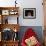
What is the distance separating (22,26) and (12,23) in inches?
15.9

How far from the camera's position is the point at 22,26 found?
6004mm

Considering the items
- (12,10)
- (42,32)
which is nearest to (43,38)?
(42,32)

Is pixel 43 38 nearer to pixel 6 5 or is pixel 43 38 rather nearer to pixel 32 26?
pixel 32 26

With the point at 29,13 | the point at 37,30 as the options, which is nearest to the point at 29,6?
the point at 29,13

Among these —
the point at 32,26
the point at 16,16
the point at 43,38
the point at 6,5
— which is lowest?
the point at 43,38

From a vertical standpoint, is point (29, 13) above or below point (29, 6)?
below

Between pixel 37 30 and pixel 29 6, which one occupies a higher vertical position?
pixel 29 6

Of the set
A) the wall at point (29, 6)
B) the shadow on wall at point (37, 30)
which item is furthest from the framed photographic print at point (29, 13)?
the shadow on wall at point (37, 30)

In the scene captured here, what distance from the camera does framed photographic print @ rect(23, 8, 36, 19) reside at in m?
5.99

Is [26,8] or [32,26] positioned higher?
[26,8]

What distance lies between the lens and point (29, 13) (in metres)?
6.00

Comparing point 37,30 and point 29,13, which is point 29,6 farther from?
point 37,30

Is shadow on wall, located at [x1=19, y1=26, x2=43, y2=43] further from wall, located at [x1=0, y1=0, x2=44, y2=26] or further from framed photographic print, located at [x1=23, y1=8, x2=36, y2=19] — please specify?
framed photographic print, located at [x1=23, y1=8, x2=36, y2=19]

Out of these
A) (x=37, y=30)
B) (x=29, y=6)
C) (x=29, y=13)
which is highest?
(x=29, y=6)
